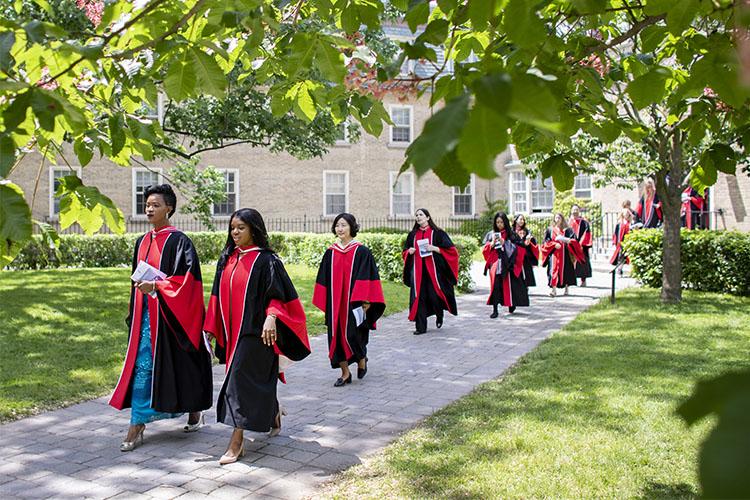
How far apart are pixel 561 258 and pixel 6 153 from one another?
14779 millimetres

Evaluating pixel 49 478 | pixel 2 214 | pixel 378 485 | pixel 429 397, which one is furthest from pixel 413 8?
pixel 429 397

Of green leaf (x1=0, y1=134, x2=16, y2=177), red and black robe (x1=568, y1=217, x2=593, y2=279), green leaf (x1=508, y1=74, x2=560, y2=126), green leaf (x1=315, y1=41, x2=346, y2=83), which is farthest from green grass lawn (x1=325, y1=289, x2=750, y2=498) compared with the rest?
red and black robe (x1=568, y1=217, x2=593, y2=279)

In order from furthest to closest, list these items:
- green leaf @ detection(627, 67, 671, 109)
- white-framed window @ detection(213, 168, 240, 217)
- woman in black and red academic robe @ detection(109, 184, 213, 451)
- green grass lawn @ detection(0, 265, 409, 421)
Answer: white-framed window @ detection(213, 168, 240, 217) < green grass lawn @ detection(0, 265, 409, 421) < woman in black and red academic robe @ detection(109, 184, 213, 451) < green leaf @ detection(627, 67, 671, 109)

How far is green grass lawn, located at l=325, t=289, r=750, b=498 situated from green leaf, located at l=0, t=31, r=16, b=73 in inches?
100

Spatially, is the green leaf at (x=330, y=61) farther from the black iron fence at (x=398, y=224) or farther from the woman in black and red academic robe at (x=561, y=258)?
the black iron fence at (x=398, y=224)

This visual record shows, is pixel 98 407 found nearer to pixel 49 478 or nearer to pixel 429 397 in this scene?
pixel 49 478

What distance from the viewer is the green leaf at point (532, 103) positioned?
114 centimetres

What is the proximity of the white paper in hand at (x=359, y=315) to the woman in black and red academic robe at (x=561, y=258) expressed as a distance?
8.59m

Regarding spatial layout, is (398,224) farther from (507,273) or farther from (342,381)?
(342,381)

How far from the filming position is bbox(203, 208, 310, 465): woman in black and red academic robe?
5.32m

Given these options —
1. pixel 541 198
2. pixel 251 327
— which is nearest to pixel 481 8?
pixel 251 327

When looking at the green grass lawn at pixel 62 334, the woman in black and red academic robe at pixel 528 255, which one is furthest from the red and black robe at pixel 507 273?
the green grass lawn at pixel 62 334

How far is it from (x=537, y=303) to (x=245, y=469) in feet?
34.0

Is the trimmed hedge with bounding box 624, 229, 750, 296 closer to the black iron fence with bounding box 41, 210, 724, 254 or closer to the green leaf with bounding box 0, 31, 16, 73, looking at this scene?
the black iron fence with bounding box 41, 210, 724, 254
